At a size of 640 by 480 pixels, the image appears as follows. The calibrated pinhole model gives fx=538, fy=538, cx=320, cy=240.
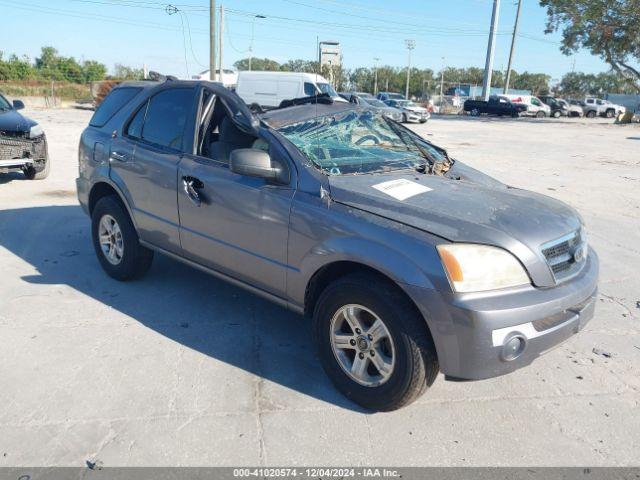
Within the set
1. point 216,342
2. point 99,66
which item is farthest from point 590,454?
point 99,66

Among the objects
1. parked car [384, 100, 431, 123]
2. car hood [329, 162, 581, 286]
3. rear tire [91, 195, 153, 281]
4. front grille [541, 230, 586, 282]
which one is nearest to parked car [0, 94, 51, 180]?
rear tire [91, 195, 153, 281]

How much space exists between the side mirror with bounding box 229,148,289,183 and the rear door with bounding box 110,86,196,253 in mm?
894

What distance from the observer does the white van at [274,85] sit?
1003 inches

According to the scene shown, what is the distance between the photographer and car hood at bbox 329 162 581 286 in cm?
277

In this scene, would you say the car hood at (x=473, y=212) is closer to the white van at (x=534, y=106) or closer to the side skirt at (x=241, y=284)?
the side skirt at (x=241, y=284)

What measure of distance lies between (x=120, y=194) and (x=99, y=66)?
60.5m

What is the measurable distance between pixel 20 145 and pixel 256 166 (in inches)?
288

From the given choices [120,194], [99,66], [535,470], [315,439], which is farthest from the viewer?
[99,66]

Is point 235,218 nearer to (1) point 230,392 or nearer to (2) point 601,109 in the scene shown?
(1) point 230,392

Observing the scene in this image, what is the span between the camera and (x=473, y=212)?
9.87 feet

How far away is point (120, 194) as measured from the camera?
4.63 metres

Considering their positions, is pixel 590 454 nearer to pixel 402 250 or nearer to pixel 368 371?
pixel 368 371

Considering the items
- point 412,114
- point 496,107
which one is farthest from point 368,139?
point 496,107

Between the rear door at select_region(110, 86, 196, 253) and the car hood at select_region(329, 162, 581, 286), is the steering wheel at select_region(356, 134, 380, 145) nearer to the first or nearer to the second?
the car hood at select_region(329, 162, 581, 286)
